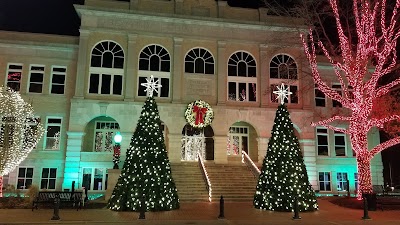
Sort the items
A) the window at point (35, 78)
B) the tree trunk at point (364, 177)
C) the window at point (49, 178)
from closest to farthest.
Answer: the tree trunk at point (364, 177) < the window at point (49, 178) < the window at point (35, 78)

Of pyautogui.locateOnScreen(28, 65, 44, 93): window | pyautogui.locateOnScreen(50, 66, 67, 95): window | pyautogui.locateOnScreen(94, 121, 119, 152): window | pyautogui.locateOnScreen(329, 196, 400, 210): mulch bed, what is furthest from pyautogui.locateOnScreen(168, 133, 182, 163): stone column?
pyautogui.locateOnScreen(329, 196, 400, 210): mulch bed

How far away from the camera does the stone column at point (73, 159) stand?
87.1 ft

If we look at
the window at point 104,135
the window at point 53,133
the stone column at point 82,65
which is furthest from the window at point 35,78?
the window at point 104,135

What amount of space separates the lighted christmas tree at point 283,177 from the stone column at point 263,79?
11662 millimetres

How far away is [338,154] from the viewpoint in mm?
32906

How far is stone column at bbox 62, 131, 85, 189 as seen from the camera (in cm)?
2654

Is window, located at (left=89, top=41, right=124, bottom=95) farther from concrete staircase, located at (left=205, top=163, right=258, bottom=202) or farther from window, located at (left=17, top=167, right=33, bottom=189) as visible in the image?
concrete staircase, located at (left=205, top=163, right=258, bottom=202)

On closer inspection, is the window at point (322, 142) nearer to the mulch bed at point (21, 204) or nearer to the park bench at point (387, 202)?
the park bench at point (387, 202)

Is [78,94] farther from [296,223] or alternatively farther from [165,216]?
[296,223]

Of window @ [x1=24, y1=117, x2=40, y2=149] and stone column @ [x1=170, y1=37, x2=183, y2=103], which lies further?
stone column @ [x1=170, y1=37, x2=183, y2=103]

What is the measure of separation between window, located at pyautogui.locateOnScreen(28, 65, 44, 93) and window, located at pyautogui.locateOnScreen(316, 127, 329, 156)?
24382mm

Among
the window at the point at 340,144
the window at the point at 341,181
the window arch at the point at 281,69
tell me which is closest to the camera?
the window arch at the point at 281,69

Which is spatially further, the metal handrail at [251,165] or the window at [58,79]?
the window at [58,79]

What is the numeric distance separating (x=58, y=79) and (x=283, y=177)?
20.9 m
